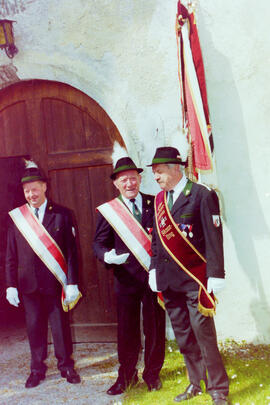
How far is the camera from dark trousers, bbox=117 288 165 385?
3738mm

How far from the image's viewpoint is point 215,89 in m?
4.53

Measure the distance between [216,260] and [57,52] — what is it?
2862mm

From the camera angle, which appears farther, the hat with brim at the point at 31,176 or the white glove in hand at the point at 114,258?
the hat with brim at the point at 31,176

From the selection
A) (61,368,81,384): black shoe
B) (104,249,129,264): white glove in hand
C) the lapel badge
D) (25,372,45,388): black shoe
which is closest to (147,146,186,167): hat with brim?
the lapel badge

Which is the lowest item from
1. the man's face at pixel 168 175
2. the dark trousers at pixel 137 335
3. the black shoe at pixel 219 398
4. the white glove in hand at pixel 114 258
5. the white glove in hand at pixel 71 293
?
the black shoe at pixel 219 398

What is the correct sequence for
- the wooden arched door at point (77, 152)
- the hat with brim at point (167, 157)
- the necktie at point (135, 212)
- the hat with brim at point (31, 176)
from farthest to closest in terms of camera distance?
the wooden arched door at point (77, 152) → the hat with brim at point (31, 176) → the necktie at point (135, 212) → the hat with brim at point (167, 157)

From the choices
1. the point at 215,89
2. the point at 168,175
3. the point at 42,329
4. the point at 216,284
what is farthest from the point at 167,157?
the point at 42,329

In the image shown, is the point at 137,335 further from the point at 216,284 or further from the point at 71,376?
the point at 216,284

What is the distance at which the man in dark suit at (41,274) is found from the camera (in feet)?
13.3

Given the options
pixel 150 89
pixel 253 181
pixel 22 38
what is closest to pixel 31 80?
pixel 22 38

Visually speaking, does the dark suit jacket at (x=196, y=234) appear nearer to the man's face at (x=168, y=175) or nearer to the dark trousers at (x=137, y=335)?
the man's face at (x=168, y=175)

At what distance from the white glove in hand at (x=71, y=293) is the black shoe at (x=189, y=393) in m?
1.17

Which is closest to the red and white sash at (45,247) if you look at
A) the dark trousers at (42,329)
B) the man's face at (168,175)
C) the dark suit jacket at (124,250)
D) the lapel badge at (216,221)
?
the dark trousers at (42,329)

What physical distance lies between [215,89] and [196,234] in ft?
5.89
